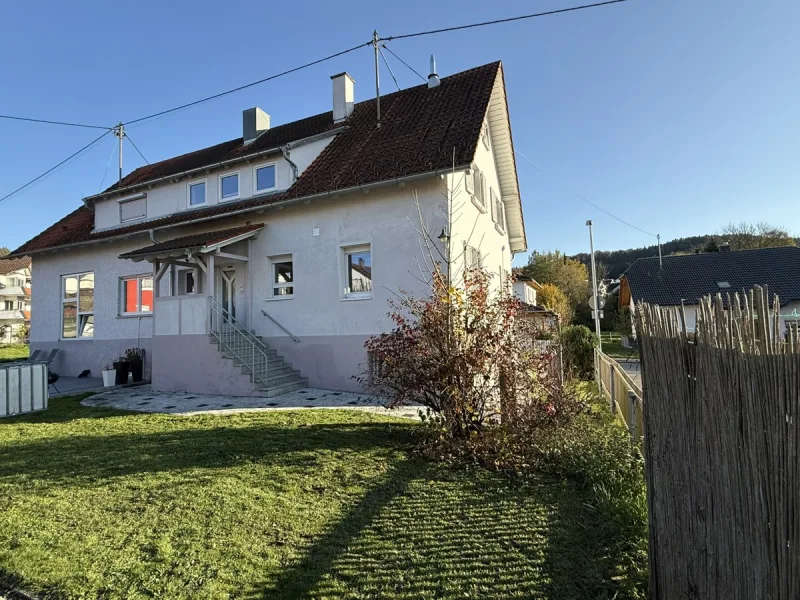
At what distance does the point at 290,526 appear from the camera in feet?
12.7

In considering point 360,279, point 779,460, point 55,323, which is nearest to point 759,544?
point 779,460

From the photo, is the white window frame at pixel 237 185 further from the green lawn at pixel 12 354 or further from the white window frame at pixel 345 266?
the green lawn at pixel 12 354

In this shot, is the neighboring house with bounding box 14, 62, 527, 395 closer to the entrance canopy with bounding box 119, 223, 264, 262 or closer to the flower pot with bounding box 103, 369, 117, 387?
the entrance canopy with bounding box 119, 223, 264, 262

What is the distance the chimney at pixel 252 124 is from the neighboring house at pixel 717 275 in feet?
91.2

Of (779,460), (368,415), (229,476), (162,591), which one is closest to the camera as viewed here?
(779,460)

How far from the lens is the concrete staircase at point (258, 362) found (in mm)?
10828

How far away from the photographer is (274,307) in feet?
41.1

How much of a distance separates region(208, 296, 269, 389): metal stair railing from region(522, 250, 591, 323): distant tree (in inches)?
1508

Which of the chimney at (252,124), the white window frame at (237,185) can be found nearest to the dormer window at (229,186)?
the white window frame at (237,185)

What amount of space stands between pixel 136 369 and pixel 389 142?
10820 millimetres

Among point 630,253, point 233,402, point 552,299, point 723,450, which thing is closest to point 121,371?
point 233,402

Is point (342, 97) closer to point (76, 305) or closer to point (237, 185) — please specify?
point (237, 185)

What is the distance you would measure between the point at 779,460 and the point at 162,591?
12.2ft

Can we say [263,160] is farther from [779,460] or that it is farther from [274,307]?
[779,460]
